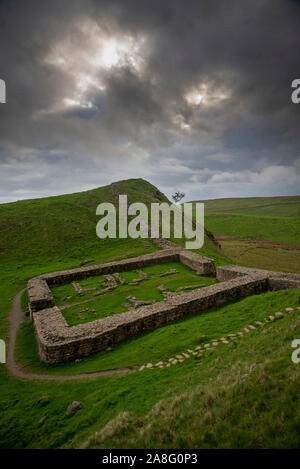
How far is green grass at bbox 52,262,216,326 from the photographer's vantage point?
632 inches

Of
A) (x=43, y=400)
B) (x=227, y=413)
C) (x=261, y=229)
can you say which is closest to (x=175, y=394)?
(x=227, y=413)

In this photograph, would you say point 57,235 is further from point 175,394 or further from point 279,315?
point 175,394

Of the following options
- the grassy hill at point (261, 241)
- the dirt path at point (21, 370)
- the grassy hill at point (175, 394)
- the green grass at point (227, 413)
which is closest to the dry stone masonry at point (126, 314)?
the grassy hill at point (175, 394)

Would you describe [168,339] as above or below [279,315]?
below

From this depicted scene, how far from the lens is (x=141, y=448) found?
16.0 ft

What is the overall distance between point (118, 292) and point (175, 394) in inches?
522

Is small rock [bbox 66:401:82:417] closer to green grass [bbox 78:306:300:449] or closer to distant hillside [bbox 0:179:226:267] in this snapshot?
green grass [bbox 78:306:300:449]

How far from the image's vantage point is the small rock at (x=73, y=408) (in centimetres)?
748

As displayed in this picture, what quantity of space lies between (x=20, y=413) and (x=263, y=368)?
8.61 metres

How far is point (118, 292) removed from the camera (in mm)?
19578

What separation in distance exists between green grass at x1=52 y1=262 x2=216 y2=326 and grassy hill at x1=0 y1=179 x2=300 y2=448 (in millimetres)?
3433

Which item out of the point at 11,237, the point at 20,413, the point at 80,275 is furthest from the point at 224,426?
the point at 11,237

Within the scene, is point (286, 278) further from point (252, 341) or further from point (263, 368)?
point (263, 368)

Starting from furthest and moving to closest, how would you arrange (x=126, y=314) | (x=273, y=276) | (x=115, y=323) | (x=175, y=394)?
1. (x=273, y=276)
2. (x=126, y=314)
3. (x=115, y=323)
4. (x=175, y=394)
